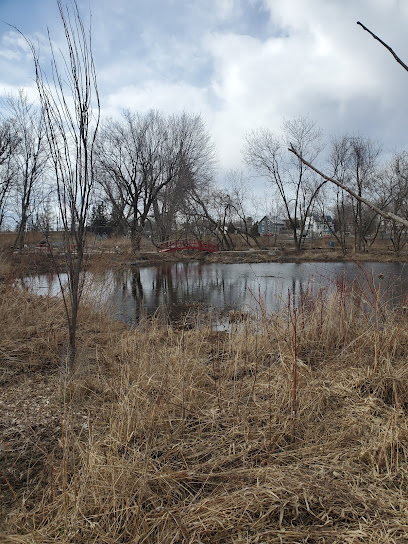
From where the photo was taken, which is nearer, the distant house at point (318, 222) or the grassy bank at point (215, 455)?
the grassy bank at point (215, 455)

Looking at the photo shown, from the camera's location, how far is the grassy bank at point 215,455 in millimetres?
1615

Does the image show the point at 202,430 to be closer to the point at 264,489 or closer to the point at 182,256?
the point at 264,489

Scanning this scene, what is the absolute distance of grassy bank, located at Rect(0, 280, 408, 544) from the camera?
1615mm

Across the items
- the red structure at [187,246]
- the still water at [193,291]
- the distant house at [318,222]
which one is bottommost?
the still water at [193,291]

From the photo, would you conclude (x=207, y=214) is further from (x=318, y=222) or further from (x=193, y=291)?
(x=193, y=291)

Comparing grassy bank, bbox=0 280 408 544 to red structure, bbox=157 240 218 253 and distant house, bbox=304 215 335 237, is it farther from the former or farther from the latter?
distant house, bbox=304 215 335 237

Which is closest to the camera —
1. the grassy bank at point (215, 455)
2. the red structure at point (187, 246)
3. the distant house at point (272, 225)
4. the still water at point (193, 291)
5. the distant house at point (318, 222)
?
the grassy bank at point (215, 455)

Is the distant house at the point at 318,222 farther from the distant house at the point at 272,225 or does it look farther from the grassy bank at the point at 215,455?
the grassy bank at the point at 215,455

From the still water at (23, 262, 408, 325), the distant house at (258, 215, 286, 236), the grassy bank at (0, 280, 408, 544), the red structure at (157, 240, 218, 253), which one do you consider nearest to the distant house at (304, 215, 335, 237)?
the distant house at (258, 215, 286, 236)

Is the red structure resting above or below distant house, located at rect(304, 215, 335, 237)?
below

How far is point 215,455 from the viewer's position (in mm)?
2188

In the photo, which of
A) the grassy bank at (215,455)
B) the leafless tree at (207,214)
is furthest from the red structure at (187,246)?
the grassy bank at (215,455)

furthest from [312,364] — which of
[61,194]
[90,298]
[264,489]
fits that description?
[90,298]

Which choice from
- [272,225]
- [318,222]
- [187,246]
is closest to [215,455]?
[187,246]
